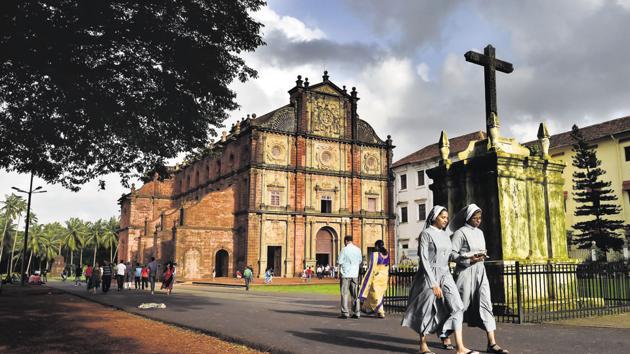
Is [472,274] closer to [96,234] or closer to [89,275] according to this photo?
[89,275]

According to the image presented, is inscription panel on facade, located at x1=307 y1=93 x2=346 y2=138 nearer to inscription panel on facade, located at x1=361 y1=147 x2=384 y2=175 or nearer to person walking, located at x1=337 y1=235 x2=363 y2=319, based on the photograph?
inscription panel on facade, located at x1=361 y1=147 x2=384 y2=175

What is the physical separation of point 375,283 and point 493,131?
3761mm

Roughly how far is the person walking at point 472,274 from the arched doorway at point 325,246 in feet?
116

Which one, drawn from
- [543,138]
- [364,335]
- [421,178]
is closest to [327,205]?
[421,178]

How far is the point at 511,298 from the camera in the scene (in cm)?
839

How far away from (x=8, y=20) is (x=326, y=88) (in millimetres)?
36124

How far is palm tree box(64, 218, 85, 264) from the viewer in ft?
276

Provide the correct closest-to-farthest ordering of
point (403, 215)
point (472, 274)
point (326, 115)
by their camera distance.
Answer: point (472, 274)
point (326, 115)
point (403, 215)

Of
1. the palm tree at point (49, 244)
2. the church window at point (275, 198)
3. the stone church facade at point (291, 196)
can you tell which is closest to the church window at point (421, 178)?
the stone church facade at point (291, 196)

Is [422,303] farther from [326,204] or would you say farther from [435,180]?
[326,204]

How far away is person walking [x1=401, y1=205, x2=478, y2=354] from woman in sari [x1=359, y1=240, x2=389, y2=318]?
13.7ft

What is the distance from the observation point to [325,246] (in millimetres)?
41625

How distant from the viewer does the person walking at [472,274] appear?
5.57 metres

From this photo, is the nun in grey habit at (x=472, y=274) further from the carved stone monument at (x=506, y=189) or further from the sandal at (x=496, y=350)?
the carved stone monument at (x=506, y=189)
